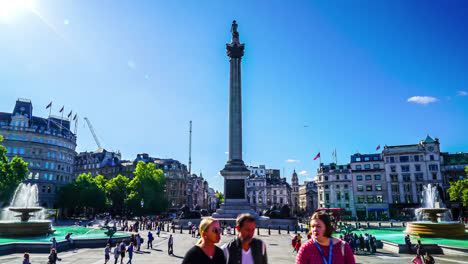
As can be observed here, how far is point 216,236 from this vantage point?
15.4ft

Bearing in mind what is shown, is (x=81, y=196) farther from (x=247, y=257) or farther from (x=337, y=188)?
(x=247, y=257)

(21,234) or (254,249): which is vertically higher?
(254,249)

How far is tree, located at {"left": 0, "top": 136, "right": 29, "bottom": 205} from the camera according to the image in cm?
4408

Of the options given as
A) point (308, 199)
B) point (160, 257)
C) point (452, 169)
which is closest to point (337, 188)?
point (452, 169)

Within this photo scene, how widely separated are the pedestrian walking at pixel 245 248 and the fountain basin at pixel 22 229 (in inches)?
1236

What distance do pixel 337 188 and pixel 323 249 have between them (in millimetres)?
86593

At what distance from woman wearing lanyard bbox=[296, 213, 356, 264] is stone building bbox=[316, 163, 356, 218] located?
82.9 metres

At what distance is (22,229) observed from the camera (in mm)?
28328

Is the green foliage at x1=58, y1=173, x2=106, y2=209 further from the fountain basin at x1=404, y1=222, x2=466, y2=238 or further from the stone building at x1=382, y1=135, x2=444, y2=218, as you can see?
the stone building at x1=382, y1=135, x2=444, y2=218

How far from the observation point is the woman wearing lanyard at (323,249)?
177 inches

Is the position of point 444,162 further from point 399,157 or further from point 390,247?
point 390,247

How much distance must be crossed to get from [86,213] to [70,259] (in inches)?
2721

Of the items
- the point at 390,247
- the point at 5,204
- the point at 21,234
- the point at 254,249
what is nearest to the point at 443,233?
the point at 390,247

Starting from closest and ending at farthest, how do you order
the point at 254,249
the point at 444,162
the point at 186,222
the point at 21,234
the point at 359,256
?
the point at 254,249 → the point at 359,256 → the point at 21,234 → the point at 186,222 → the point at 444,162
